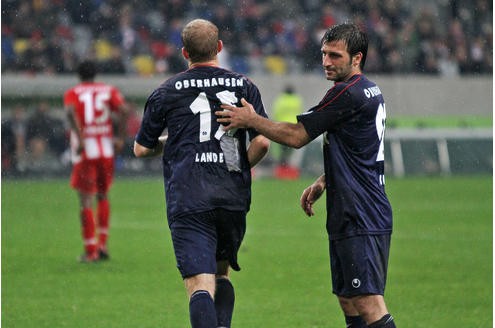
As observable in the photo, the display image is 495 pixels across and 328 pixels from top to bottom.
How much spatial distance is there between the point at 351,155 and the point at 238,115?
660mm

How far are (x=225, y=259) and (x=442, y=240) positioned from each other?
808 cm

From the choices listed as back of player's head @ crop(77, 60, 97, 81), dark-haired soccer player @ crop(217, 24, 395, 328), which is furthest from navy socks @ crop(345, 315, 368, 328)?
back of player's head @ crop(77, 60, 97, 81)

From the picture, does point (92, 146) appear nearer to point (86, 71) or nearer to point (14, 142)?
point (86, 71)

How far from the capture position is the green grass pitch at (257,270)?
28.6 feet

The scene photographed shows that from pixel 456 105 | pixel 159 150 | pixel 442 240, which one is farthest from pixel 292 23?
pixel 159 150

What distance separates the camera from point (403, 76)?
111 feet

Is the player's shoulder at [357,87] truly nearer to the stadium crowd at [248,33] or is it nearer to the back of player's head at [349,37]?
the back of player's head at [349,37]

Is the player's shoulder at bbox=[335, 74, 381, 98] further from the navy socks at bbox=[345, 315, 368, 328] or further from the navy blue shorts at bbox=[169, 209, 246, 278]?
the navy socks at bbox=[345, 315, 368, 328]

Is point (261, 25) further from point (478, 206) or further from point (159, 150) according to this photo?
point (159, 150)

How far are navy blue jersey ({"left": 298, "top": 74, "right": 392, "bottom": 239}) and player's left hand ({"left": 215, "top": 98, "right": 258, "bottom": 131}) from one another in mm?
282

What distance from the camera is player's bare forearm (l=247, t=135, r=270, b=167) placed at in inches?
255

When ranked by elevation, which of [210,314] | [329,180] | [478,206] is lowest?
[478,206]

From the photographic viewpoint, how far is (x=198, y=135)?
6395mm

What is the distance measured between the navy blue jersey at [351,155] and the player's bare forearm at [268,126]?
2.1 inches
